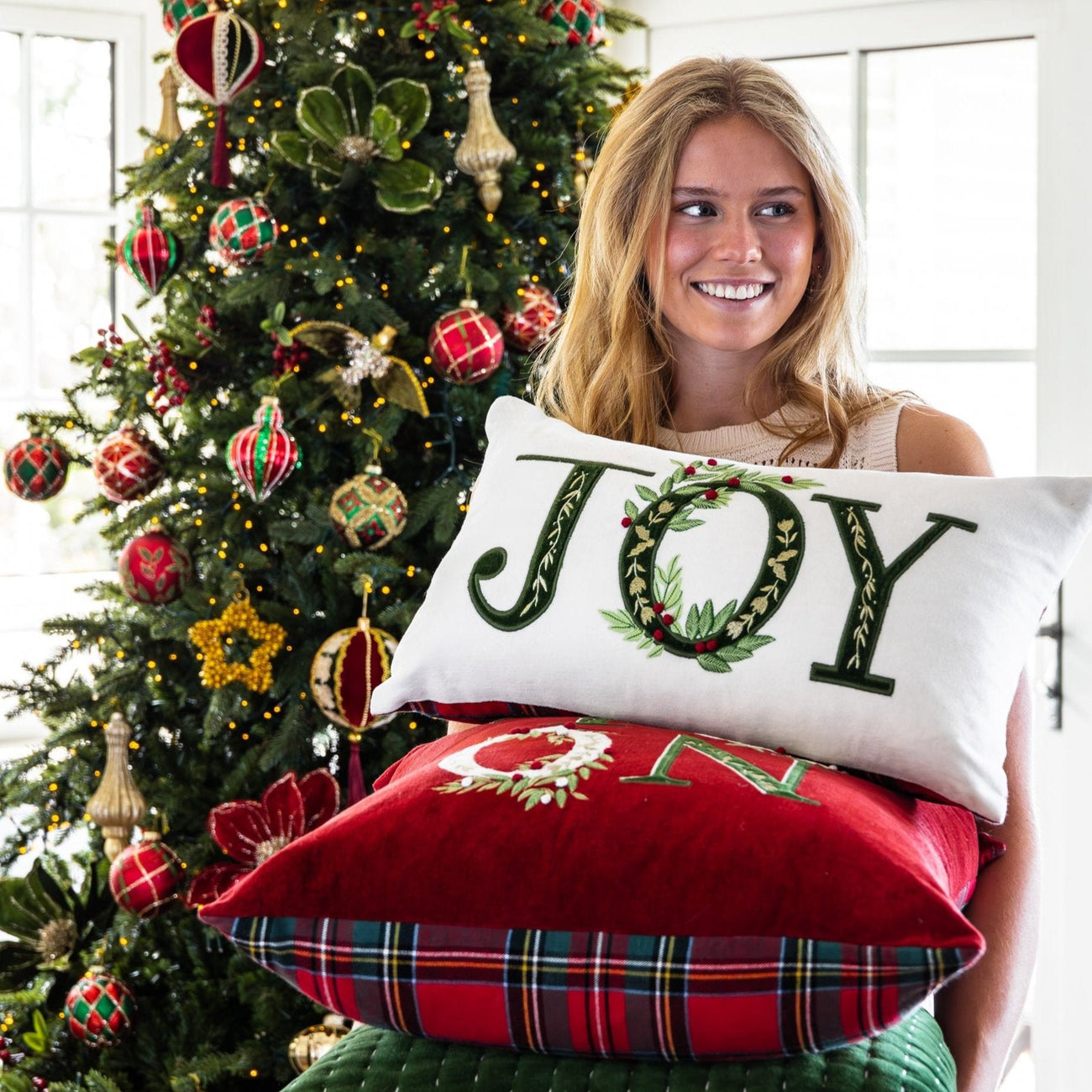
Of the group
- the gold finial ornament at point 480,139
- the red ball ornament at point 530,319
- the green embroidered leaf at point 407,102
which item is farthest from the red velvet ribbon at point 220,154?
→ the red ball ornament at point 530,319

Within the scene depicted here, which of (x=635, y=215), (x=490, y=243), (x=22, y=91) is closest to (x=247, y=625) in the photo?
(x=490, y=243)

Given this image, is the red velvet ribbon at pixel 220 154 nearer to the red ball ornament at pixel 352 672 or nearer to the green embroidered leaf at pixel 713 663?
the red ball ornament at pixel 352 672

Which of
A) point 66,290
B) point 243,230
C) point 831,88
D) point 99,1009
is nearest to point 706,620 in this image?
point 243,230

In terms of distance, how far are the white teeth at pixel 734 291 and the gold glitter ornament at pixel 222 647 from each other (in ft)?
3.33

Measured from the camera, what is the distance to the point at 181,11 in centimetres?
199

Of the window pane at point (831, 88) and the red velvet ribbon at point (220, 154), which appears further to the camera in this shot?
the window pane at point (831, 88)

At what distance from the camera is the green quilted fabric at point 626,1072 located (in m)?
0.69

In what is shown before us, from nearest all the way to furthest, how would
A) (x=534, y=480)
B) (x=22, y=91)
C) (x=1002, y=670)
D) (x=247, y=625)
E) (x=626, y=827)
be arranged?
(x=626, y=827) < (x=1002, y=670) < (x=534, y=480) < (x=247, y=625) < (x=22, y=91)

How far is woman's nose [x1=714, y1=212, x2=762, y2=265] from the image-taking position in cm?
116

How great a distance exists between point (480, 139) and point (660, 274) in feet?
2.63

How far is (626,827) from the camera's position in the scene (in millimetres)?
698

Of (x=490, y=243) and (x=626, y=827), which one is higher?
(x=490, y=243)

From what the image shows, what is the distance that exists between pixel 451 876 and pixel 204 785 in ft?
4.92

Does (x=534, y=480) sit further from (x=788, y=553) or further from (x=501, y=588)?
(x=788, y=553)
